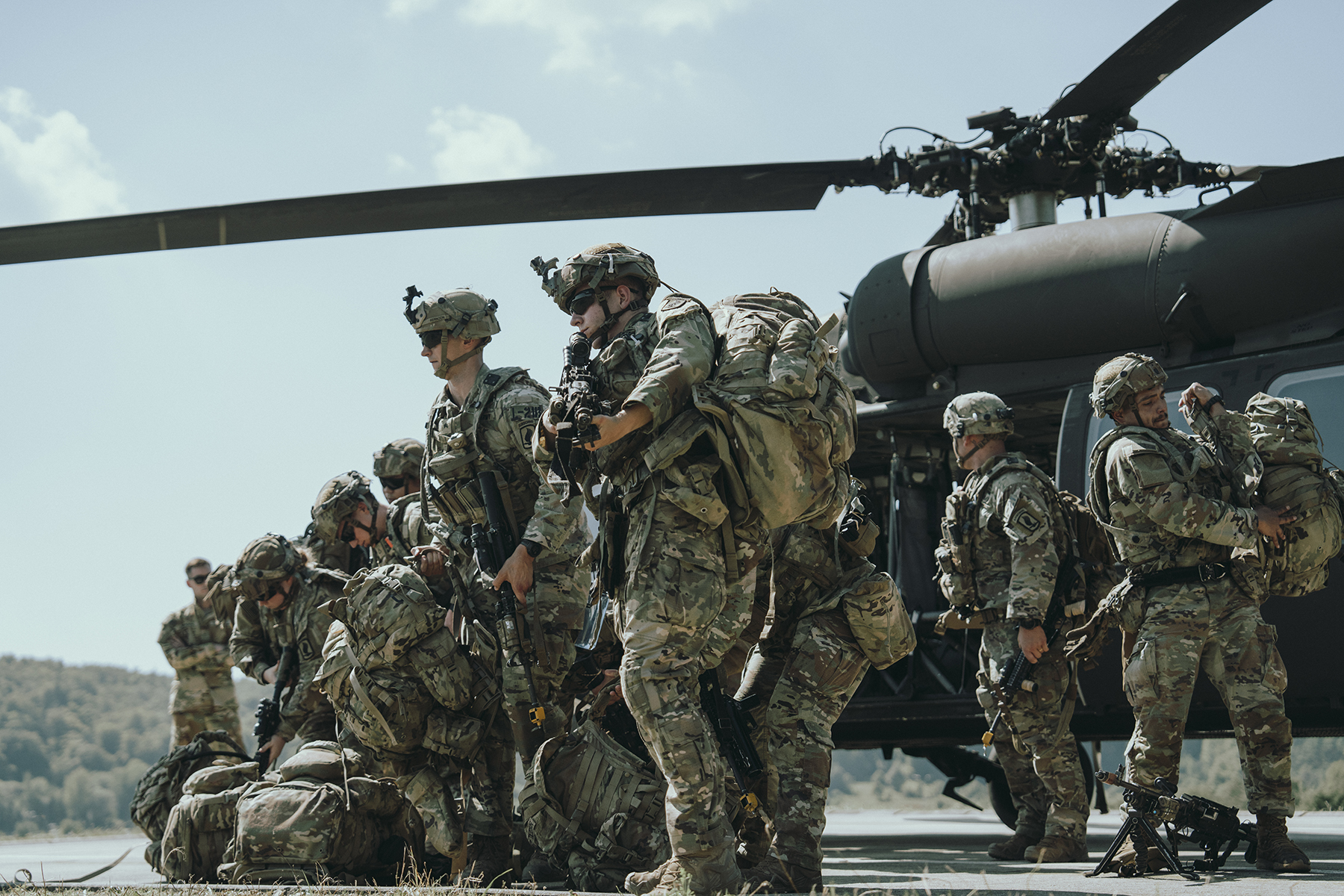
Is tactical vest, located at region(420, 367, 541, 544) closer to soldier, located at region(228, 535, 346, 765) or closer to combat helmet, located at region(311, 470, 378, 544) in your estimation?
soldier, located at region(228, 535, 346, 765)

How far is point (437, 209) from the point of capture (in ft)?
22.9

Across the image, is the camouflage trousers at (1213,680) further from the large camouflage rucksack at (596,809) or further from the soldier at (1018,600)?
the large camouflage rucksack at (596,809)

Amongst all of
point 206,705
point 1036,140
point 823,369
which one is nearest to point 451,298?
point 823,369

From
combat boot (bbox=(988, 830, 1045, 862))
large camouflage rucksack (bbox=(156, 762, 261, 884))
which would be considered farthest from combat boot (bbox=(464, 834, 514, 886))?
combat boot (bbox=(988, 830, 1045, 862))

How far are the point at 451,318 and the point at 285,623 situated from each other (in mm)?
2567

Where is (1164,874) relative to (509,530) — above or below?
below

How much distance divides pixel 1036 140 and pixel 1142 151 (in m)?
0.77

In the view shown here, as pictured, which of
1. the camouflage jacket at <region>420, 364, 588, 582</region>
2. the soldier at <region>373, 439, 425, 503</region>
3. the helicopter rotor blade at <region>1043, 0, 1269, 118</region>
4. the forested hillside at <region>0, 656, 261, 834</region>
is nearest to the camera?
the camouflage jacket at <region>420, 364, 588, 582</region>

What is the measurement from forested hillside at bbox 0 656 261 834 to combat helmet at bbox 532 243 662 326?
3095cm

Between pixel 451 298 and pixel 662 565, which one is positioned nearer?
pixel 662 565

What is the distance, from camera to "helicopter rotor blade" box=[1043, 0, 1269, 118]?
18.9ft

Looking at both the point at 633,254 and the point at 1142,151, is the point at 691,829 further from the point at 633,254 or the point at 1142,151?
the point at 1142,151

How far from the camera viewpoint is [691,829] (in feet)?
10.7

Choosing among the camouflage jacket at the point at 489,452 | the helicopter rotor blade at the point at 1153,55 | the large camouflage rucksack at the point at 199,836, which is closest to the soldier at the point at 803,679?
the camouflage jacket at the point at 489,452
